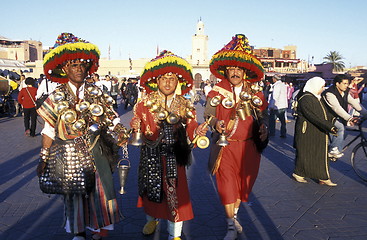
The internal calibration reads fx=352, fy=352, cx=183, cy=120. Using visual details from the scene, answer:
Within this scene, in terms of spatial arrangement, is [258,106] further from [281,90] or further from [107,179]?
[281,90]

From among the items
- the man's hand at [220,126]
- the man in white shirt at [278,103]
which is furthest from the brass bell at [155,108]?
the man in white shirt at [278,103]

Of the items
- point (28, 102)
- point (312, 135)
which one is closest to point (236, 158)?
point (312, 135)

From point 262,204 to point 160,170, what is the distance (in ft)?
6.97

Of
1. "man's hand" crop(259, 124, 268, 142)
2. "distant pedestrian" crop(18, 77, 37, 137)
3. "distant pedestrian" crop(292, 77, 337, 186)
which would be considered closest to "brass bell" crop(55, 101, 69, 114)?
"man's hand" crop(259, 124, 268, 142)

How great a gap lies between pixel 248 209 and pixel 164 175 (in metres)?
1.76

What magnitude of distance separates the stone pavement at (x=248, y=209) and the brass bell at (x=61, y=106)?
62.4 inches

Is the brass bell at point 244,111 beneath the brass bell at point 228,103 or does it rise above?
beneath

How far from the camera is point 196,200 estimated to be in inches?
207

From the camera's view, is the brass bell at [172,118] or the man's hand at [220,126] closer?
the brass bell at [172,118]

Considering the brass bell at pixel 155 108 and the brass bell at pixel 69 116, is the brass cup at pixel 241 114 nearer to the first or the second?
the brass bell at pixel 155 108

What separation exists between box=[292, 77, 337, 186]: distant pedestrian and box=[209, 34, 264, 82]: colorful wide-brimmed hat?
1.78 m

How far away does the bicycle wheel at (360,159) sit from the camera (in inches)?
258

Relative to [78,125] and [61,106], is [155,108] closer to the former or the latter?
[78,125]

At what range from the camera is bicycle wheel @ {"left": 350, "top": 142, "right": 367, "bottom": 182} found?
258 inches
